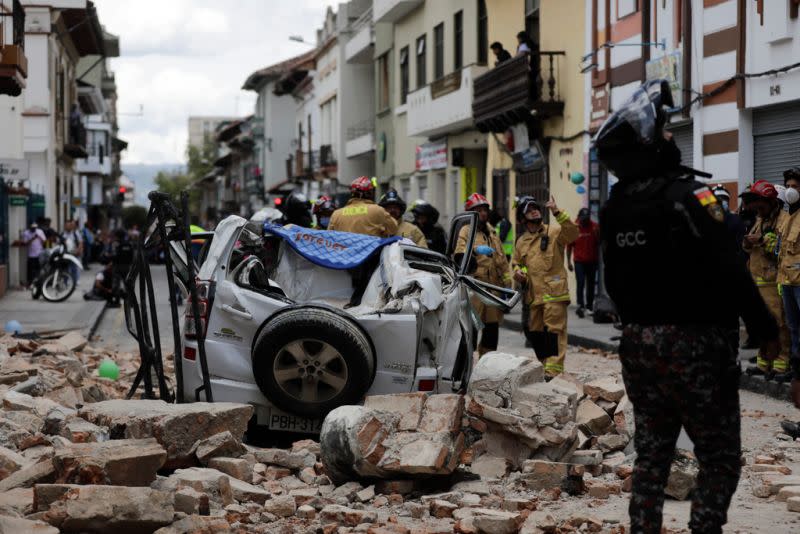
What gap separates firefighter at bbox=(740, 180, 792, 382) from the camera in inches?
474

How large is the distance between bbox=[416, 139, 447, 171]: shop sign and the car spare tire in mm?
25518

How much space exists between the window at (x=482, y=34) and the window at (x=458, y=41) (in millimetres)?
1463

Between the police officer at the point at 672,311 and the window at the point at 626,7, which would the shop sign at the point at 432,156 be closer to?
the window at the point at 626,7

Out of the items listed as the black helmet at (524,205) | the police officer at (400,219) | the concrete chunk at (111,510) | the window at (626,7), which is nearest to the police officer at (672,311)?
the concrete chunk at (111,510)

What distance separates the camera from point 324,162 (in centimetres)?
5316

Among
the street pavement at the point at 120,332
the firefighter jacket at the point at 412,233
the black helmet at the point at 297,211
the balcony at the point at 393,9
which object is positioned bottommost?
the street pavement at the point at 120,332

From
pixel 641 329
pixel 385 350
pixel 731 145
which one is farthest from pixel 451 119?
pixel 641 329

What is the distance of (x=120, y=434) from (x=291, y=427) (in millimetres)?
1424

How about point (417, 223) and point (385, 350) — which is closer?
point (385, 350)

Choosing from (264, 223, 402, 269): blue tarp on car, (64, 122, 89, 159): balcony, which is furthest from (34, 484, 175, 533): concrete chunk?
(64, 122, 89, 159): balcony

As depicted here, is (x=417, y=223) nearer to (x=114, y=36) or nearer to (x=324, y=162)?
(x=324, y=162)

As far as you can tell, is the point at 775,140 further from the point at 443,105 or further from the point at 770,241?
the point at 443,105

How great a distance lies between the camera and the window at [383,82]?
41719 mm

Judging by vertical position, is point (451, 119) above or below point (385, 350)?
above
